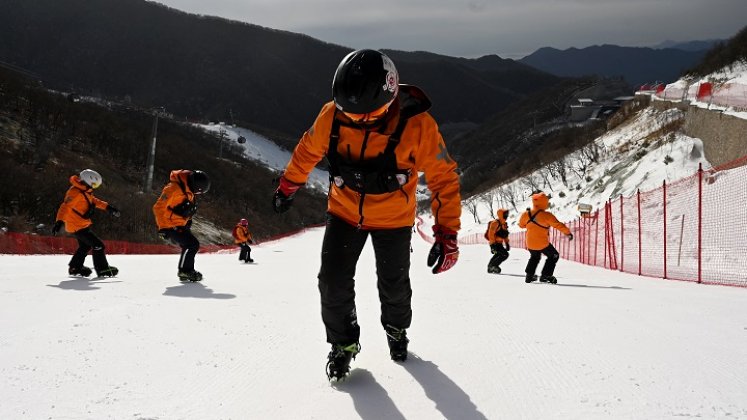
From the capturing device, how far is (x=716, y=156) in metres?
27.8

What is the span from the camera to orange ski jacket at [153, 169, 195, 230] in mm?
9148

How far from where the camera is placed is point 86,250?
8.99 metres

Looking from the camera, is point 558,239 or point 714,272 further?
point 558,239

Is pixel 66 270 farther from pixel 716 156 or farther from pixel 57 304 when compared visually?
pixel 716 156

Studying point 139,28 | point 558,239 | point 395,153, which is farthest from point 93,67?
point 395,153

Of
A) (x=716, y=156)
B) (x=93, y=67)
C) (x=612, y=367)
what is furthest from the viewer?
(x=93, y=67)

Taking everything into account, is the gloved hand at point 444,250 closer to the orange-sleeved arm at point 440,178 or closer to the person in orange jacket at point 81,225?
the orange-sleeved arm at point 440,178

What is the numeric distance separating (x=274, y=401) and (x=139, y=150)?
57584 mm

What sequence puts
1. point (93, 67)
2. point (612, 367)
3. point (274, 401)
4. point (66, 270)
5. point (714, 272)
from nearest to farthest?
point (274, 401) → point (612, 367) → point (66, 270) → point (714, 272) → point (93, 67)

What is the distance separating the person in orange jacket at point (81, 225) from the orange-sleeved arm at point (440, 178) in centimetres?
732

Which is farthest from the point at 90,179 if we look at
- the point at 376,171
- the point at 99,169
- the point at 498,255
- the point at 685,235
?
the point at 99,169

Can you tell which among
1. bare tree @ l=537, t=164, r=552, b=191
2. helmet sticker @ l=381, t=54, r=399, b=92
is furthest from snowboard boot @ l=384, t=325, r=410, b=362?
bare tree @ l=537, t=164, r=552, b=191

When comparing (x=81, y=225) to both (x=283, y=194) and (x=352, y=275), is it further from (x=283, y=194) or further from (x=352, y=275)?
(x=352, y=275)

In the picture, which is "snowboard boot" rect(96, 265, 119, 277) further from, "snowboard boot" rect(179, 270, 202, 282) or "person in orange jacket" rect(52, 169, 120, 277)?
"snowboard boot" rect(179, 270, 202, 282)
